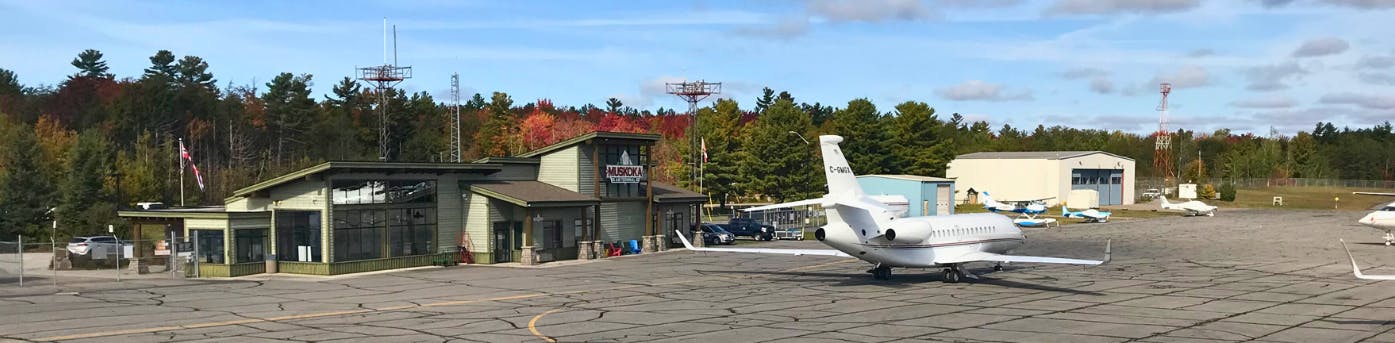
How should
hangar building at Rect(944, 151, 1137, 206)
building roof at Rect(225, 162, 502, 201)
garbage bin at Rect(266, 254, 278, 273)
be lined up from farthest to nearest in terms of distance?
hangar building at Rect(944, 151, 1137, 206) < garbage bin at Rect(266, 254, 278, 273) < building roof at Rect(225, 162, 502, 201)

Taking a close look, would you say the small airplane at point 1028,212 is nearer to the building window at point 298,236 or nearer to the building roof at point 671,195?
the building roof at point 671,195

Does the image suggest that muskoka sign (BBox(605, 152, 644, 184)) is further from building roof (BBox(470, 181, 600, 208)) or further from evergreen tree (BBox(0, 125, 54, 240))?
evergreen tree (BBox(0, 125, 54, 240))

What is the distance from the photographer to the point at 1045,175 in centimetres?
12656

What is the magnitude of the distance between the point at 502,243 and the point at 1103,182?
9843cm

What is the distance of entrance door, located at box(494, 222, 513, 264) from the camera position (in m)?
54.4

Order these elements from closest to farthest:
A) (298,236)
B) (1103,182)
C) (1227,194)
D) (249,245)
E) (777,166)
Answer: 1. (249,245)
2. (298,236)
3. (777,166)
4. (1103,182)
5. (1227,194)

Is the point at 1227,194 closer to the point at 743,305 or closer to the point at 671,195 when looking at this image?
the point at 671,195

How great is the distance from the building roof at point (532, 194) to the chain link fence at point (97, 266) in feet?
44.5

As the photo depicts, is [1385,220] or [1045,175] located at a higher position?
[1045,175]

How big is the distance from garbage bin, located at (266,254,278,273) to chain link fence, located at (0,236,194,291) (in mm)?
2997

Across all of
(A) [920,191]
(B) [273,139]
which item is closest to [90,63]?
(B) [273,139]

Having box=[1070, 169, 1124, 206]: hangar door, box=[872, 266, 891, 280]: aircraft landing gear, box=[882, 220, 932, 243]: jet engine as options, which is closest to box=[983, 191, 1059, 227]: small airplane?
box=[1070, 169, 1124, 206]: hangar door

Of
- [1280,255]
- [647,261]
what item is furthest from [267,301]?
[1280,255]

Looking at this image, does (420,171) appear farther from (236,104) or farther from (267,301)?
(236,104)
